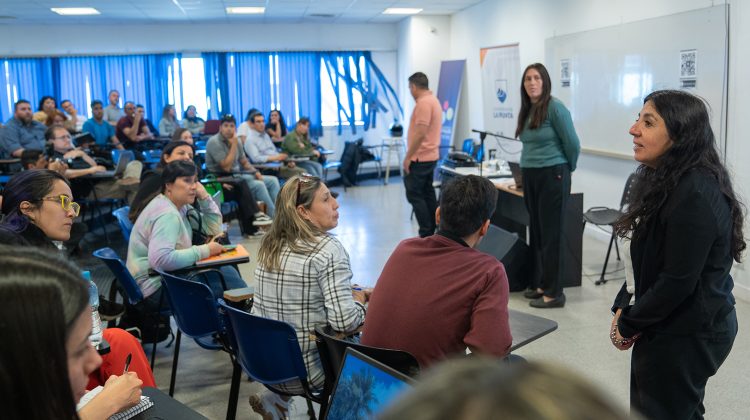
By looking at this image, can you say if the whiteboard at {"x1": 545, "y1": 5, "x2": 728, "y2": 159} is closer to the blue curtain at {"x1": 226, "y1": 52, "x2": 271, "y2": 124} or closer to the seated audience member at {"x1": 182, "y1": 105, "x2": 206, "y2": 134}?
the blue curtain at {"x1": 226, "y1": 52, "x2": 271, "y2": 124}

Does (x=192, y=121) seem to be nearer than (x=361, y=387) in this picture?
No

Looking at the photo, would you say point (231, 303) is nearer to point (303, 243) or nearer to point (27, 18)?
point (303, 243)

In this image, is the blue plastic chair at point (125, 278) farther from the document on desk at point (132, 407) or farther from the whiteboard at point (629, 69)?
the whiteboard at point (629, 69)

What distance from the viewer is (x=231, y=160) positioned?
757 cm

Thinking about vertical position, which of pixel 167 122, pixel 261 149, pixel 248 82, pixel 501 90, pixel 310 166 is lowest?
pixel 310 166

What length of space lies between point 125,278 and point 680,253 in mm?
2558

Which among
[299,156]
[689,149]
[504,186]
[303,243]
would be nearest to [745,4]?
A: [504,186]

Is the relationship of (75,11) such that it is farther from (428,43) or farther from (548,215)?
(548,215)

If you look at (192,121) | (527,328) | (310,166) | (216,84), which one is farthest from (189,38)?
(527,328)

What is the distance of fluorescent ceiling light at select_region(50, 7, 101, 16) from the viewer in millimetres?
10261

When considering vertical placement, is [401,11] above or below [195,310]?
above

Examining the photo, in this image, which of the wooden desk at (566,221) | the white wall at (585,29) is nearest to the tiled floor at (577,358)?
the wooden desk at (566,221)

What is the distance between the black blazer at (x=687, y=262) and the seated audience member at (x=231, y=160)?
558cm

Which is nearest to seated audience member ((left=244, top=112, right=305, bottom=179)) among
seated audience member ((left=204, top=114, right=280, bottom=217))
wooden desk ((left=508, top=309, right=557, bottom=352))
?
seated audience member ((left=204, top=114, right=280, bottom=217))
